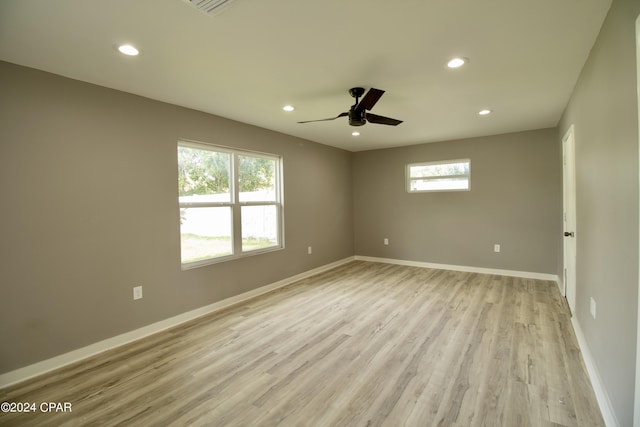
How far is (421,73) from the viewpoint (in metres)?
2.64

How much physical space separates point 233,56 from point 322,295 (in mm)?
3171

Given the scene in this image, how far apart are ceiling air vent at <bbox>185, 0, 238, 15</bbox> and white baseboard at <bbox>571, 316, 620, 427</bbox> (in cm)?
308

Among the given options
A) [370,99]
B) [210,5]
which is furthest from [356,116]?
[210,5]

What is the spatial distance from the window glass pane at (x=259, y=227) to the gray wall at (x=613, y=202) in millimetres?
3697

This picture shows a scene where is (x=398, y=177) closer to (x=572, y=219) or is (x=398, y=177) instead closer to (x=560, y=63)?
(x=572, y=219)

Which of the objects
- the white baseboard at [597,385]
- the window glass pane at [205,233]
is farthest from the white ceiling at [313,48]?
the white baseboard at [597,385]

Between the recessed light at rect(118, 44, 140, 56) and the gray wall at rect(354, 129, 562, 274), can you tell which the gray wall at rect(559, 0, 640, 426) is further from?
the recessed light at rect(118, 44, 140, 56)

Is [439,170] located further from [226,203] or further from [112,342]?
[112,342]

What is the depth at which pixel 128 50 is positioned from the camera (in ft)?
7.09

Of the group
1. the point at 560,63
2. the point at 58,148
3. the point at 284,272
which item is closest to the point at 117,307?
the point at 58,148

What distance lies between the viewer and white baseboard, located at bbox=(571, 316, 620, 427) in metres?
1.71

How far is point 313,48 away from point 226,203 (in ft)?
7.90

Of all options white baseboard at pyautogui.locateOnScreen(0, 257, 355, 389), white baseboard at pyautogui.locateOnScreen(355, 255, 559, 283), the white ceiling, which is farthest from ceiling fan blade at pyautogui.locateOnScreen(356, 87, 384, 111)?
white baseboard at pyautogui.locateOnScreen(355, 255, 559, 283)

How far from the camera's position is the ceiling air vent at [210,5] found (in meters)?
1.61
